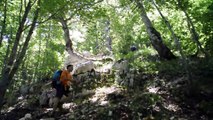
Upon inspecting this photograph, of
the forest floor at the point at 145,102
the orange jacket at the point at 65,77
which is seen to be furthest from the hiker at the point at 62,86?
the forest floor at the point at 145,102

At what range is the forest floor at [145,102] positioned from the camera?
884cm

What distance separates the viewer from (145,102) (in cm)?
942

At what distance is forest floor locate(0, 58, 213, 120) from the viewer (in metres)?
8.84

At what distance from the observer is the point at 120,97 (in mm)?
10906

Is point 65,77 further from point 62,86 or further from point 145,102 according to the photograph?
point 145,102

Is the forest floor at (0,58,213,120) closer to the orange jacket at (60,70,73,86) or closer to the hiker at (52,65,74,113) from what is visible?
the hiker at (52,65,74,113)

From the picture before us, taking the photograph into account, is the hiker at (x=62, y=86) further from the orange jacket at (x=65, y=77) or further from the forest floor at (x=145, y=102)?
the forest floor at (x=145, y=102)

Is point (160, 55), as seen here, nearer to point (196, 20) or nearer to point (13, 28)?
point (196, 20)

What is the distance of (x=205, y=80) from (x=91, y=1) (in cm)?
529

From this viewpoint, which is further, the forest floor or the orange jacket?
the orange jacket

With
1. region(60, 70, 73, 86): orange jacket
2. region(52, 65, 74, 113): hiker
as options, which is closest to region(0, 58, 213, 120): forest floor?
region(52, 65, 74, 113): hiker

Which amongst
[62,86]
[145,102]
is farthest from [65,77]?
[145,102]

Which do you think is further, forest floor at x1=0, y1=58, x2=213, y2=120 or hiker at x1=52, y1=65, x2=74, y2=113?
hiker at x1=52, y1=65, x2=74, y2=113

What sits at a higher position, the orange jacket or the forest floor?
the orange jacket
